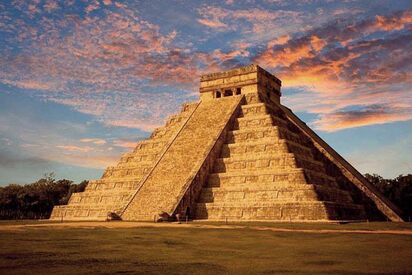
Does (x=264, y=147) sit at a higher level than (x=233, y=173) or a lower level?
higher

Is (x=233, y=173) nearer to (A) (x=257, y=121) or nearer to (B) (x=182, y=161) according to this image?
(B) (x=182, y=161)

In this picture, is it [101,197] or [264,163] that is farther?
[101,197]

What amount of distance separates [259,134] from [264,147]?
6.33 feet

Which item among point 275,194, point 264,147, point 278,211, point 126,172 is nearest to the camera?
point 278,211

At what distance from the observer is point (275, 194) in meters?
24.6

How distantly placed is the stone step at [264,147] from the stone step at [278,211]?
15.3ft

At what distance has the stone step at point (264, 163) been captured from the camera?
1022 inches

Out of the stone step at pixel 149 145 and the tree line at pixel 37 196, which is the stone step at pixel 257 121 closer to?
the stone step at pixel 149 145

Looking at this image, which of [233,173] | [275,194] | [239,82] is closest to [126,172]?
[233,173]

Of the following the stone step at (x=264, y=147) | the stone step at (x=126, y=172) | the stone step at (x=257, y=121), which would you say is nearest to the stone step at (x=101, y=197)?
the stone step at (x=126, y=172)

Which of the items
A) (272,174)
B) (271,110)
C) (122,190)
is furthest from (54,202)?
(272,174)

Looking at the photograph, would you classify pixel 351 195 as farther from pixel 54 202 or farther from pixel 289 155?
pixel 54 202

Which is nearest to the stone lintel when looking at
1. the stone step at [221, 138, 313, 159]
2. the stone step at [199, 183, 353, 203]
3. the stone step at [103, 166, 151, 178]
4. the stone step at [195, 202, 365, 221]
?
the stone step at [221, 138, 313, 159]

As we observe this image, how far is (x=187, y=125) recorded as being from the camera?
3472cm
